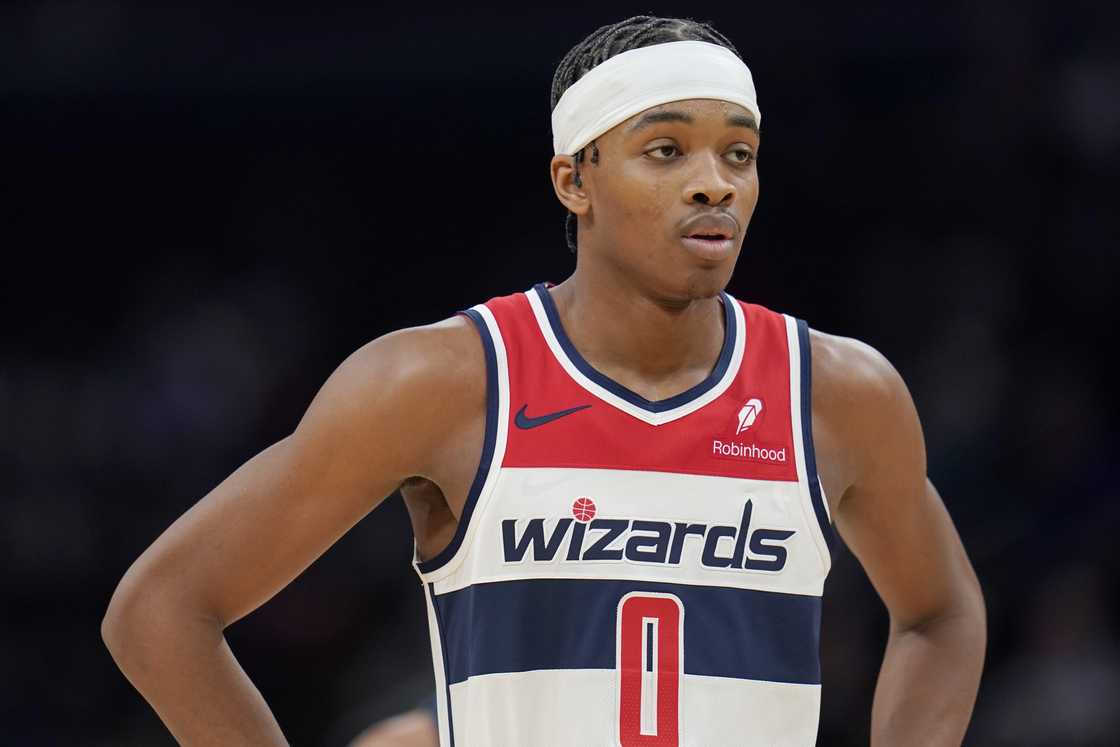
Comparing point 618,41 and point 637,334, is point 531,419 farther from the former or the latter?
point 618,41

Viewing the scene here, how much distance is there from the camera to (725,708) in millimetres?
2975

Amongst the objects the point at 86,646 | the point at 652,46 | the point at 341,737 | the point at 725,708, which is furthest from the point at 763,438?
the point at 86,646

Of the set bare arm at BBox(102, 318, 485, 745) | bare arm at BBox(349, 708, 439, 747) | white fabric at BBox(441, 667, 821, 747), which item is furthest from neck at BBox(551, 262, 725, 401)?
bare arm at BBox(349, 708, 439, 747)

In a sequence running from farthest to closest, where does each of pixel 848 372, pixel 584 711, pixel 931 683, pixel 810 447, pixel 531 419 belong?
pixel 931 683 → pixel 848 372 → pixel 810 447 → pixel 531 419 → pixel 584 711

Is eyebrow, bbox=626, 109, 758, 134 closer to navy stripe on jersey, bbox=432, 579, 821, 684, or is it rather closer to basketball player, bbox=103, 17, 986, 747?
basketball player, bbox=103, 17, 986, 747

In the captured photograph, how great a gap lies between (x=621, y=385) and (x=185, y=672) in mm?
982

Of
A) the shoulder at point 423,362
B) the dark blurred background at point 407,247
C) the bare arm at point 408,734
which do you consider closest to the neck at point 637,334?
the shoulder at point 423,362

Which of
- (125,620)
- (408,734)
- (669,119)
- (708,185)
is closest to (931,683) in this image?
(408,734)

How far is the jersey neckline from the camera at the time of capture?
10.2 ft

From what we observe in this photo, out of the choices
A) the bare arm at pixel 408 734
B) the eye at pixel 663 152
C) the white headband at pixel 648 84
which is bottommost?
the bare arm at pixel 408 734

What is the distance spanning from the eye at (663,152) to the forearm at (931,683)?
1.21 metres

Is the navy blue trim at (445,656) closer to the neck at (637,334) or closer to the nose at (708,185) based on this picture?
the neck at (637,334)

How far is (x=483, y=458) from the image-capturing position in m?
3.00

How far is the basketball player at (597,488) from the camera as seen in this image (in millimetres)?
2955
